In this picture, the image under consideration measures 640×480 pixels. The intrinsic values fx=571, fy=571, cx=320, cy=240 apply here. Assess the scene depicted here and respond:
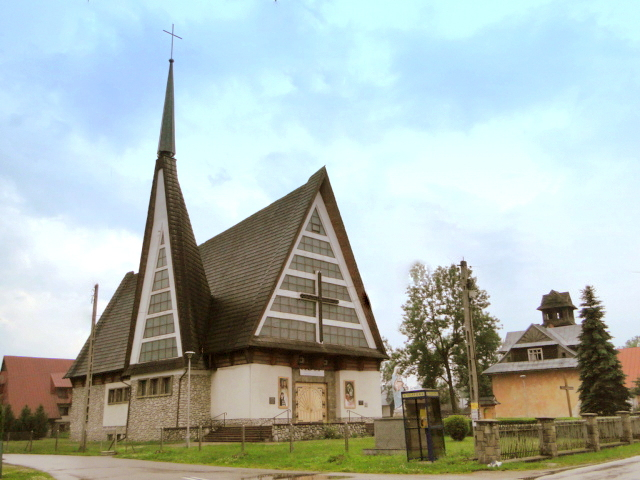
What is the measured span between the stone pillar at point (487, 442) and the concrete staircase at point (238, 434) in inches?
526

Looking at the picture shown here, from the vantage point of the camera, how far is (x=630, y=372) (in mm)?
60156

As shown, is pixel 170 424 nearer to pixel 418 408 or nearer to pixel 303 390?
pixel 303 390

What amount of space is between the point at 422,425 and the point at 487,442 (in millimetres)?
1887

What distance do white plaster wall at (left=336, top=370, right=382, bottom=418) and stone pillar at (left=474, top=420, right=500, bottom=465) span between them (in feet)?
58.0

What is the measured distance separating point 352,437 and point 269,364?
5.93 metres

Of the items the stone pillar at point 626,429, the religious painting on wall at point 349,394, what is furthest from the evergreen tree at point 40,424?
the stone pillar at point 626,429

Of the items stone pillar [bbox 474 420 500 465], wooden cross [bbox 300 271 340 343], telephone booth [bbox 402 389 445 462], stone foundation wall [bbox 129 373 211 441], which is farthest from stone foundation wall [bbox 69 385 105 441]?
stone pillar [bbox 474 420 500 465]

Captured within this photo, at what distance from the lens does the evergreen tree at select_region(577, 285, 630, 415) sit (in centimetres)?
3678

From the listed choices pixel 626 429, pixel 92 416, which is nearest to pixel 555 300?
pixel 626 429

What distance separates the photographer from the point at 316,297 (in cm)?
3397

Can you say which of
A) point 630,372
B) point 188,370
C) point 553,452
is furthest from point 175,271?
point 630,372

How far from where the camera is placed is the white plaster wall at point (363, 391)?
33.5 metres

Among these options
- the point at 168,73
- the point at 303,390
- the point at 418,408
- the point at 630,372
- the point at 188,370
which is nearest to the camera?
the point at 418,408

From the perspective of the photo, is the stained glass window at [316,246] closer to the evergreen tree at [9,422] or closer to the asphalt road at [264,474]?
the asphalt road at [264,474]
